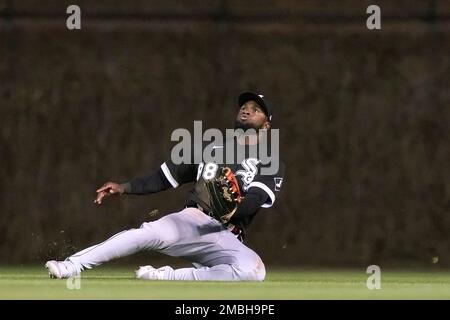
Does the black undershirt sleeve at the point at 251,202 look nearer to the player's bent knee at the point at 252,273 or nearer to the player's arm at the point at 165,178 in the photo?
the player's bent knee at the point at 252,273

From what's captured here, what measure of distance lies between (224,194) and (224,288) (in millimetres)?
782

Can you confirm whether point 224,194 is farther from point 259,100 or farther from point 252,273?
point 259,100

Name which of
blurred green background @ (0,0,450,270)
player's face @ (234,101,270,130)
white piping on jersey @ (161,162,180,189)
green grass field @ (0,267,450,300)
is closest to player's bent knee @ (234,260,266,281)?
green grass field @ (0,267,450,300)

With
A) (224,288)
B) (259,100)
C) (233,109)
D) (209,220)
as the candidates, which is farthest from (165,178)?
(233,109)

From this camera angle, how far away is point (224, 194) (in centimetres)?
902

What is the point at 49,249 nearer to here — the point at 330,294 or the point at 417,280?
the point at 417,280

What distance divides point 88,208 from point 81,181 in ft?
0.77

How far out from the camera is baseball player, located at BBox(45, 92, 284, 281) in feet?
29.9

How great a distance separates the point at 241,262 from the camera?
9297mm

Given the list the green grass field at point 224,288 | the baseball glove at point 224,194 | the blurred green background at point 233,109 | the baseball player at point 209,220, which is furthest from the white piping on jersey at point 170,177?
the blurred green background at point 233,109

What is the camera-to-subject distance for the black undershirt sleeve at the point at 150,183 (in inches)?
372

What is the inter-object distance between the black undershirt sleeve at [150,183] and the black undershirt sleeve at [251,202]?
65cm

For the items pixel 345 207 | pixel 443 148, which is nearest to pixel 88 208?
pixel 345 207

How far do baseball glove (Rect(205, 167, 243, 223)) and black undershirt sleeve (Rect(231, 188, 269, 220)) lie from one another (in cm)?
3
